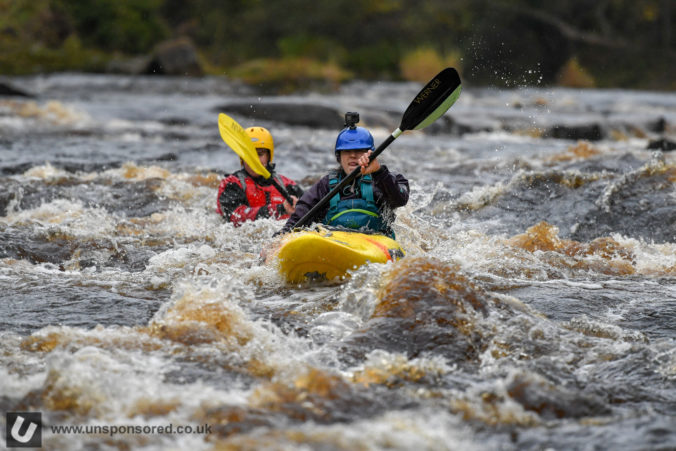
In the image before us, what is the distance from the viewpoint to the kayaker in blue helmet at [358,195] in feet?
18.2

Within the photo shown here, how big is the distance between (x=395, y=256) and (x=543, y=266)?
1231 millimetres

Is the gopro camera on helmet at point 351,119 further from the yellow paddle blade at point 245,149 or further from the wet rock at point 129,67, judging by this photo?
the wet rock at point 129,67

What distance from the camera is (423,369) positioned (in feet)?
12.0

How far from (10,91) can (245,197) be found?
14.5 metres

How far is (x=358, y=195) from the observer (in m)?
5.67

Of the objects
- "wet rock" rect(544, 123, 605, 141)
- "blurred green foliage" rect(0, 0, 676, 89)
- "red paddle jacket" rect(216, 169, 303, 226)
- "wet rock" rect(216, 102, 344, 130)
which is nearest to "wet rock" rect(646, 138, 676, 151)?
"wet rock" rect(544, 123, 605, 141)

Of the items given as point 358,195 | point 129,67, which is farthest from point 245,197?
point 129,67

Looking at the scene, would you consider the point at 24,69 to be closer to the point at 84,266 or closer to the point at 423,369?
the point at 84,266

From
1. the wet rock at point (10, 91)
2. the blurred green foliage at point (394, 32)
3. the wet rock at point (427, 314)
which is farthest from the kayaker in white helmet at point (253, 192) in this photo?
the blurred green foliage at point (394, 32)

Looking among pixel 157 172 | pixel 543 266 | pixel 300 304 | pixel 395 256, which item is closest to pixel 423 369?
pixel 300 304

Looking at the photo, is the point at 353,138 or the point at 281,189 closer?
the point at 353,138

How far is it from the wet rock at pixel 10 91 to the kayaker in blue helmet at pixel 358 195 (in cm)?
1586

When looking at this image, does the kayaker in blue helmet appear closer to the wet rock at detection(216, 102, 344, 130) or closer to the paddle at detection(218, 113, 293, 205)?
the paddle at detection(218, 113, 293, 205)

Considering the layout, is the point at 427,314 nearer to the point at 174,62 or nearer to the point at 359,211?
the point at 359,211
